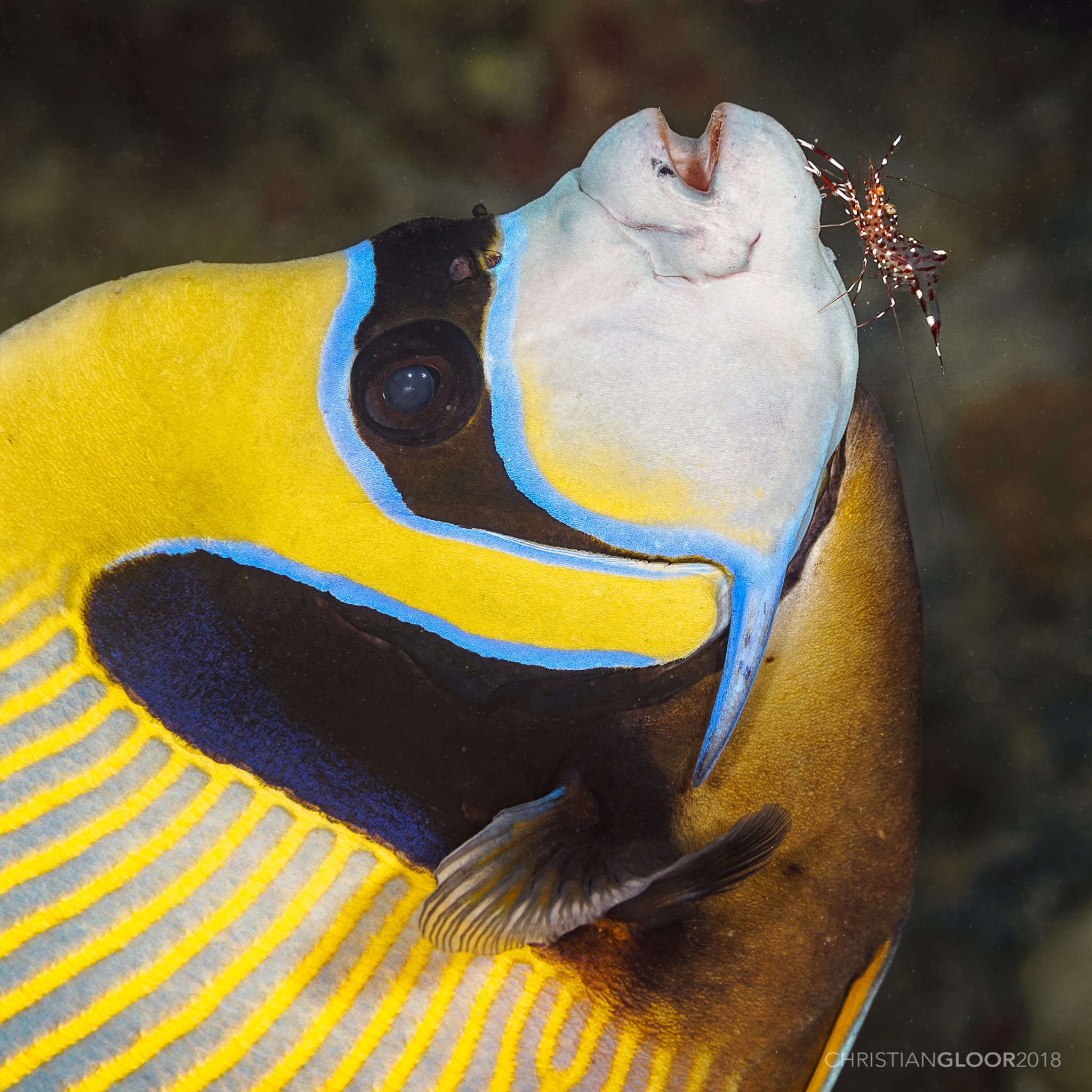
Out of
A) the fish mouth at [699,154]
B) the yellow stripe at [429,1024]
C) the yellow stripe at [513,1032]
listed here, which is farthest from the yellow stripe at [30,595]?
the fish mouth at [699,154]

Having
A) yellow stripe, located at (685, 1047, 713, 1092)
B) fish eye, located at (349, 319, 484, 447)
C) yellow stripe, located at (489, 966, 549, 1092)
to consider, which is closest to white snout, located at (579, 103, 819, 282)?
fish eye, located at (349, 319, 484, 447)

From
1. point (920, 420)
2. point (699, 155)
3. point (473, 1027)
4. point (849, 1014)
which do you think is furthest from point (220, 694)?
point (920, 420)

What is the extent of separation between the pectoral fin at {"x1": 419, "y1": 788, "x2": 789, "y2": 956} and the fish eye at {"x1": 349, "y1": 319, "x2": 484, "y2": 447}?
1.51 ft

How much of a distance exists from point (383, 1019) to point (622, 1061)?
31 centimetres

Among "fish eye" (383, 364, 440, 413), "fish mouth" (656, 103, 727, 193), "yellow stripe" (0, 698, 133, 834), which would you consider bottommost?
"yellow stripe" (0, 698, 133, 834)

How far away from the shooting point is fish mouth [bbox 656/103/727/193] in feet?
2.74

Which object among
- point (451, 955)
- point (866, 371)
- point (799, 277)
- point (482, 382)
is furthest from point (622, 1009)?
point (866, 371)

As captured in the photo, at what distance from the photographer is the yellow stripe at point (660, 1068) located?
2.95 feet

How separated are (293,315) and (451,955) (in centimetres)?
78

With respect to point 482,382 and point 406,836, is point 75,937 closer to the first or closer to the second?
point 406,836

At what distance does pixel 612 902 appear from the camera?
2.48 feet

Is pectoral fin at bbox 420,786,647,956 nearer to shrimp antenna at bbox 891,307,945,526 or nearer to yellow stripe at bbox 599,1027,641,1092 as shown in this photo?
yellow stripe at bbox 599,1027,641,1092

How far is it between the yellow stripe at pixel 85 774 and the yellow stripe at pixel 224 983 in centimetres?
24

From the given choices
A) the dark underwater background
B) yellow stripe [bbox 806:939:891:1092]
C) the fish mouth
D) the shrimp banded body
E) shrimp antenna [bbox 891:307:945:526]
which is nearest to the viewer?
the fish mouth
